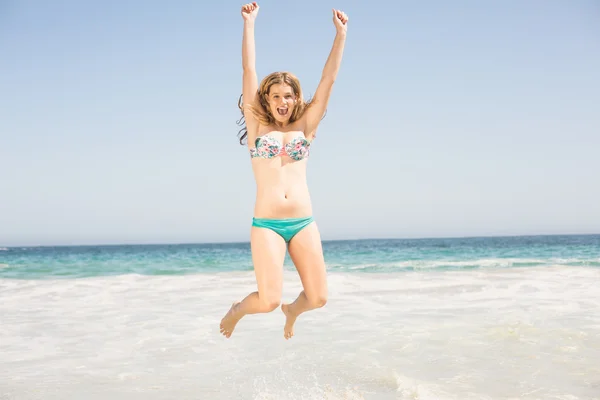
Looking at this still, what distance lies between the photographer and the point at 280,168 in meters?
4.26

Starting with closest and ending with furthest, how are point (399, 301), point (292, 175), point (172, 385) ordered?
point (292, 175) < point (172, 385) < point (399, 301)

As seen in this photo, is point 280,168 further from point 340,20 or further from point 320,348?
point 320,348

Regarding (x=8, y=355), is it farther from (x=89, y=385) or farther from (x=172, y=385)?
(x=172, y=385)

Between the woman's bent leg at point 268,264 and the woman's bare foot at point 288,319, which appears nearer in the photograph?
the woman's bent leg at point 268,264

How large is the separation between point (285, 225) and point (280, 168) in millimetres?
414

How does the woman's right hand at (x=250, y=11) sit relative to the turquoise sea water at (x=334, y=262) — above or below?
above

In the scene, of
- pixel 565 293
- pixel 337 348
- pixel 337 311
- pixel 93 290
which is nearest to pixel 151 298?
pixel 93 290

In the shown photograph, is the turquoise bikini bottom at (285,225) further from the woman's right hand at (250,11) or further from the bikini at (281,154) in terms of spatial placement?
the woman's right hand at (250,11)

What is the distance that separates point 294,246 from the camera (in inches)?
169

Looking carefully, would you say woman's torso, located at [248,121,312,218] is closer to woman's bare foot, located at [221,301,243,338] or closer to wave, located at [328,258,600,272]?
woman's bare foot, located at [221,301,243,338]

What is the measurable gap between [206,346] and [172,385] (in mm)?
1529

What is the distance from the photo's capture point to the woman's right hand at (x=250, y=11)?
435 cm

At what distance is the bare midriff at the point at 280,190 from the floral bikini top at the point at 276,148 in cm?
4

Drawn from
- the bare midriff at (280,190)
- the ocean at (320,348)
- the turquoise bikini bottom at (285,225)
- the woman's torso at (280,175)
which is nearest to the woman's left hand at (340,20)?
the woman's torso at (280,175)
